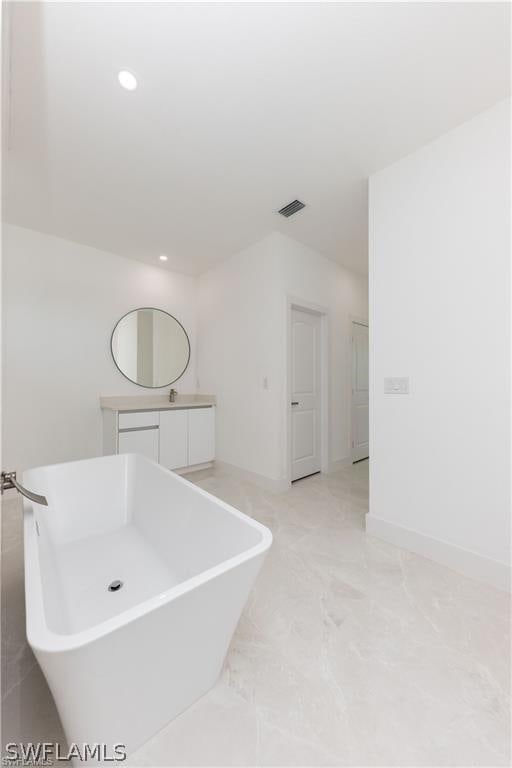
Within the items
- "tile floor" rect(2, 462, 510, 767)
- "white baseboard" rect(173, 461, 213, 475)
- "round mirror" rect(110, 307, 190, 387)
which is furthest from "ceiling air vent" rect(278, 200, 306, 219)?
"white baseboard" rect(173, 461, 213, 475)

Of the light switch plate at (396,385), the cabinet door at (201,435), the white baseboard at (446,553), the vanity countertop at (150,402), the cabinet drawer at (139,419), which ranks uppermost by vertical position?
the light switch plate at (396,385)

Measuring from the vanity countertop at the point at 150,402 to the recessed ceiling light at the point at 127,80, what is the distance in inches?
93.4

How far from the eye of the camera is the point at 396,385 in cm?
207

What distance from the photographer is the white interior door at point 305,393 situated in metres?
3.29

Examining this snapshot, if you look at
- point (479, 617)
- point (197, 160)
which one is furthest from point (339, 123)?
point (479, 617)

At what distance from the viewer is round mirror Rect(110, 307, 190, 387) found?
3537 mm

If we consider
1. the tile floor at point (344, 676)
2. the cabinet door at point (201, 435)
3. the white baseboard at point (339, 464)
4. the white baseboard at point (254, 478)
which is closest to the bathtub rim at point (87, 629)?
the tile floor at point (344, 676)

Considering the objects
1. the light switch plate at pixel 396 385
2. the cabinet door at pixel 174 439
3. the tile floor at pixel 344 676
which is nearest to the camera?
the tile floor at pixel 344 676

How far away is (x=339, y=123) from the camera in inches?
70.7

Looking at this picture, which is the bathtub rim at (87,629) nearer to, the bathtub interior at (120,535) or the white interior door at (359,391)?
the bathtub interior at (120,535)

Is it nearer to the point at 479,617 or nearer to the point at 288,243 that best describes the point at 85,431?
the point at 288,243

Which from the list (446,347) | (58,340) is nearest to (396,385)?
(446,347)

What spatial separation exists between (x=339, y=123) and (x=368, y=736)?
278 cm

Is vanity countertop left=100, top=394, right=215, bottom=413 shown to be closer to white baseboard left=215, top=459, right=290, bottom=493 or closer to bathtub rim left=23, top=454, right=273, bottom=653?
white baseboard left=215, top=459, right=290, bottom=493
